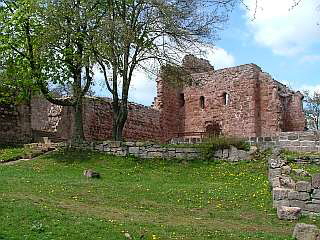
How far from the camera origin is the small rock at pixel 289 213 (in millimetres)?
11914

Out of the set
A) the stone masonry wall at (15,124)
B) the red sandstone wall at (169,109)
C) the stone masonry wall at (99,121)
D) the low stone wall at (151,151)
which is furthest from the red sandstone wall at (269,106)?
the stone masonry wall at (15,124)

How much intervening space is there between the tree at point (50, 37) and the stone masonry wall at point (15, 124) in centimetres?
446

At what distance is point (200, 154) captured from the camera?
21.8 metres

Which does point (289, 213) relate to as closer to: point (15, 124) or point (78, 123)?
point (78, 123)

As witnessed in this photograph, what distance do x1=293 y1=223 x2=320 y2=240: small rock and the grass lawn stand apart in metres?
0.35

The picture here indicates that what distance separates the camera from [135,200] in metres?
13.9

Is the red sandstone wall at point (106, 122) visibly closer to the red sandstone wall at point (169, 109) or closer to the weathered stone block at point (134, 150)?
the red sandstone wall at point (169, 109)

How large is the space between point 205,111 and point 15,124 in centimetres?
1360

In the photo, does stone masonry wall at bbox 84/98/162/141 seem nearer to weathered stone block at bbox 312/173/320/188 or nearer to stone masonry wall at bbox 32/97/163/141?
stone masonry wall at bbox 32/97/163/141

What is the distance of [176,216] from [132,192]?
3.04 m

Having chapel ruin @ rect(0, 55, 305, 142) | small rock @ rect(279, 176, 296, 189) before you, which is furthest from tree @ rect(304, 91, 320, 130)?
small rock @ rect(279, 176, 296, 189)

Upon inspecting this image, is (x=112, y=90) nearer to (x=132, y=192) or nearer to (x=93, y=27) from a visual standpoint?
(x=93, y=27)

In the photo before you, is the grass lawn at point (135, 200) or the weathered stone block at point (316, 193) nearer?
the grass lawn at point (135, 200)

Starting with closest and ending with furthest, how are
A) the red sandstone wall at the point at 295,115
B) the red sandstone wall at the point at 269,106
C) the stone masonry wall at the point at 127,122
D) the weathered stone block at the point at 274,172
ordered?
the weathered stone block at the point at 274,172 → the stone masonry wall at the point at 127,122 → the red sandstone wall at the point at 269,106 → the red sandstone wall at the point at 295,115
